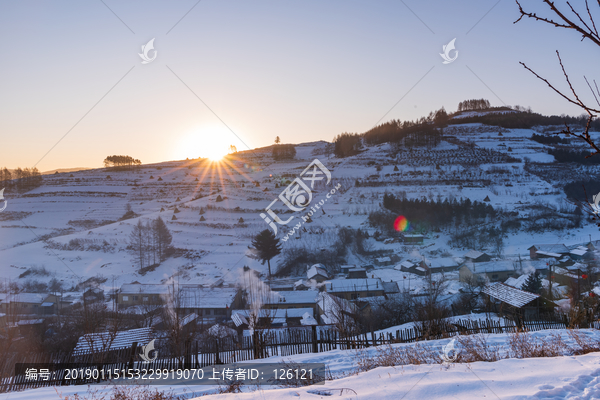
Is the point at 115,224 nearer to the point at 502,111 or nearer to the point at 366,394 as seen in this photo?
the point at 366,394

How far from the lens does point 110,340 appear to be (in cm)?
1259

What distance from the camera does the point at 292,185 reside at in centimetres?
5281

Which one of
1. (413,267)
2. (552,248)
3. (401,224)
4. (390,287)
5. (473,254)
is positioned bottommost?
(390,287)

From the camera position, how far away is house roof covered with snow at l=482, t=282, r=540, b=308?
1658 centimetres

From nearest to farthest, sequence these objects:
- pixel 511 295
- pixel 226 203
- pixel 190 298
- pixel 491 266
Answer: pixel 511 295, pixel 190 298, pixel 491 266, pixel 226 203

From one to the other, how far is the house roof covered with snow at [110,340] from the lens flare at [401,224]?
28543 mm

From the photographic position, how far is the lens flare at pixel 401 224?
118 feet

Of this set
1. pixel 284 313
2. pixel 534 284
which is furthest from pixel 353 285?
pixel 534 284

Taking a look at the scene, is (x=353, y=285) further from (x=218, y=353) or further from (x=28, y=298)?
(x=28, y=298)

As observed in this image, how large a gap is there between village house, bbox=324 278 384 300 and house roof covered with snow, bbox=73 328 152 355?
40.5ft

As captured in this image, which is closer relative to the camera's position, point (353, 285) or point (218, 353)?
point (218, 353)

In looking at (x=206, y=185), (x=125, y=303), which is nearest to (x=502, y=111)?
(x=206, y=185)

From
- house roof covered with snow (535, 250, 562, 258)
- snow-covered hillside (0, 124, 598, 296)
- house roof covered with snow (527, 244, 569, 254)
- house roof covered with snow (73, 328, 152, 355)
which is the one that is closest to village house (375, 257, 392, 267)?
snow-covered hillside (0, 124, 598, 296)

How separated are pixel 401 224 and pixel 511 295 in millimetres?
19256
